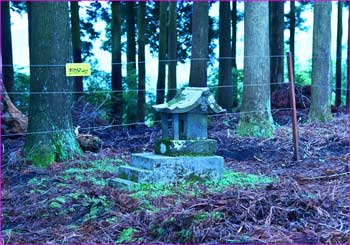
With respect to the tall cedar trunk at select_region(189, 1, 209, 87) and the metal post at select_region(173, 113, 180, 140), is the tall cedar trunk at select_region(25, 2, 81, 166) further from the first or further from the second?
the tall cedar trunk at select_region(189, 1, 209, 87)

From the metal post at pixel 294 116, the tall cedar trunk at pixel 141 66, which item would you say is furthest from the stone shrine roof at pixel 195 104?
the tall cedar trunk at pixel 141 66

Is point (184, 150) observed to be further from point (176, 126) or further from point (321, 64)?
point (321, 64)

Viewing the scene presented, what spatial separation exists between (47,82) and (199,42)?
6408 mm

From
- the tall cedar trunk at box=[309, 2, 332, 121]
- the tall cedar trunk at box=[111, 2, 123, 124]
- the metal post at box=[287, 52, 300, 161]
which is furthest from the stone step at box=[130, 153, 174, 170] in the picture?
the tall cedar trunk at box=[111, 2, 123, 124]

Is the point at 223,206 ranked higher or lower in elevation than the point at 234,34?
lower

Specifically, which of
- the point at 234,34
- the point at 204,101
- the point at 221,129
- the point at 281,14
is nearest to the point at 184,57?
the point at 234,34

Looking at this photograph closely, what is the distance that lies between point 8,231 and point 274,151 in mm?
5520

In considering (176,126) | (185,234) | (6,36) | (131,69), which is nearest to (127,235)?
(185,234)

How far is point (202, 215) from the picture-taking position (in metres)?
4.77

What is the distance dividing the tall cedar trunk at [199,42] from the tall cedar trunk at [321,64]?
2.89m

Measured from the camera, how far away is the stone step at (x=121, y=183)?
6594 mm

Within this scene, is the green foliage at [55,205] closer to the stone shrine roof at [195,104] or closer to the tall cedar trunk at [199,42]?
the stone shrine roof at [195,104]

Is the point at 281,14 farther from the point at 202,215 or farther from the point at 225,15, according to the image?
the point at 202,215

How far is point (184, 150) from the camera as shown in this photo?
23.2 ft
